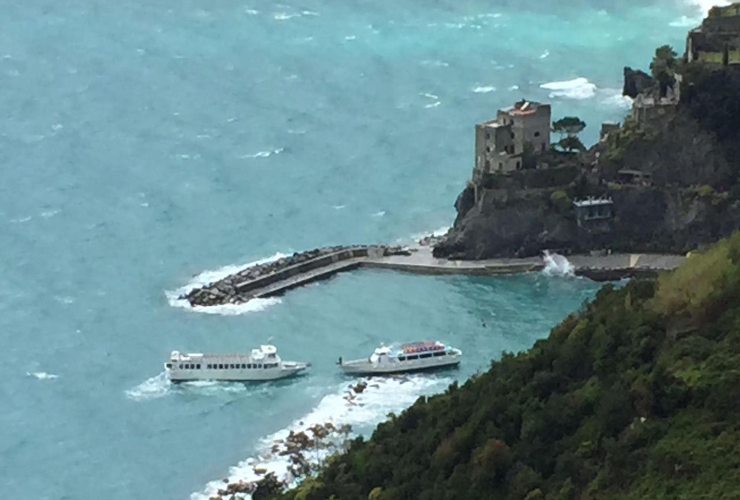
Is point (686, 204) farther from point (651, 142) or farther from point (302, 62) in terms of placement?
point (302, 62)

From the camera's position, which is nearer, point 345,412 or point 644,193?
point 345,412

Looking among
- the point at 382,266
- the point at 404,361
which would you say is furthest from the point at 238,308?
the point at 404,361

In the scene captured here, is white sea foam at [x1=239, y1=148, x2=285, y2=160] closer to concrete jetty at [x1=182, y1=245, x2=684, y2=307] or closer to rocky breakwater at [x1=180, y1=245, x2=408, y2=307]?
rocky breakwater at [x1=180, y1=245, x2=408, y2=307]

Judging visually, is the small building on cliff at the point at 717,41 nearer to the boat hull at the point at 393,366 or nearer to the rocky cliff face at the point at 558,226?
the rocky cliff face at the point at 558,226

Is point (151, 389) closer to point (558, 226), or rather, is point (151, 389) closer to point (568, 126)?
point (558, 226)

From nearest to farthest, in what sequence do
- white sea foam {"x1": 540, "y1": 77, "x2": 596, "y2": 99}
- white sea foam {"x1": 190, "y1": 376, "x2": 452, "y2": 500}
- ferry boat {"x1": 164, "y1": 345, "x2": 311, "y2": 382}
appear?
1. white sea foam {"x1": 190, "y1": 376, "x2": 452, "y2": 500}
2. ferry boat {"x1": 164, "y1": 345, "x2": 311, "y2": 382}
3. white sea foam {"x1": 540, "y1": 77, "x2": 596, "y2": 99}

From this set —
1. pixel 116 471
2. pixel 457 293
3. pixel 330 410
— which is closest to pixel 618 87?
pixel 457 293

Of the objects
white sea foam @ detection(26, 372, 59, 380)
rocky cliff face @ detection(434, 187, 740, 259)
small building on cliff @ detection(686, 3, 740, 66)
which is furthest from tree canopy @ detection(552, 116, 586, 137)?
white sea foam @ detection(26, 372, 59, 380)
